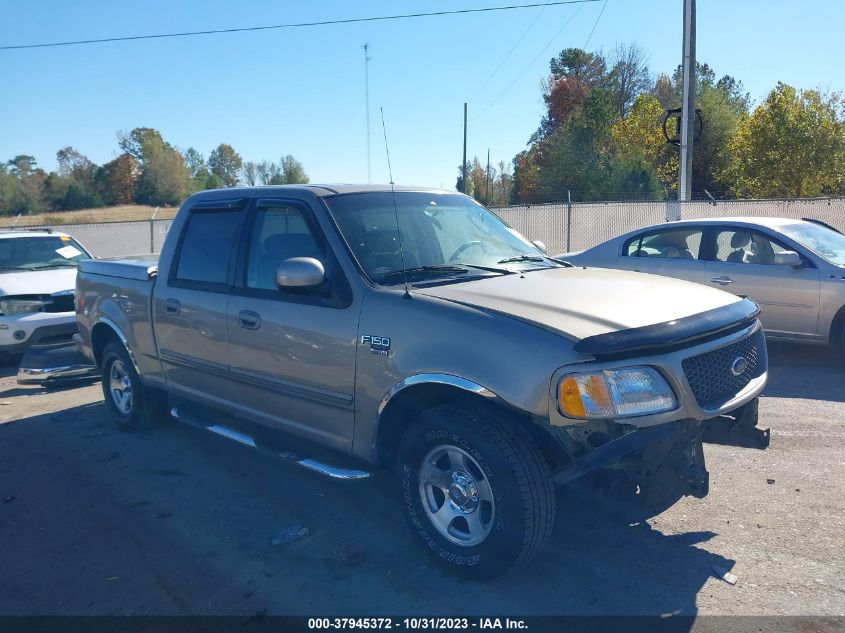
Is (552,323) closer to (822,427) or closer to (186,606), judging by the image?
(186,606)

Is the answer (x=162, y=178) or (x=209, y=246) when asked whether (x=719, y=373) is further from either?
(x=162, y=178)

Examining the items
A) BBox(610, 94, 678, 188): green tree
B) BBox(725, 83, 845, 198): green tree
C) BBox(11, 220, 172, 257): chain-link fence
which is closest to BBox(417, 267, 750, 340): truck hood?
BBox(11, 220, 172, 257): chain-link fence

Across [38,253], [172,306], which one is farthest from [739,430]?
[38,253]

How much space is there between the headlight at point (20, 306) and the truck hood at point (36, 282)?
0.09 meters

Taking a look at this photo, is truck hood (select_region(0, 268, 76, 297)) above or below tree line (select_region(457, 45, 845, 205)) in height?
below

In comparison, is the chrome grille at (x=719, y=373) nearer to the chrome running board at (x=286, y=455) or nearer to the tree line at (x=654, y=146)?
the chrome running board at (x=286, y=455)

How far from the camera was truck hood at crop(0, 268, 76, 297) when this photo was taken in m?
8.88

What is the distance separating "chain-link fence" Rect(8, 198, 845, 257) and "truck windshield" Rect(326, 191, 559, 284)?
505 inches

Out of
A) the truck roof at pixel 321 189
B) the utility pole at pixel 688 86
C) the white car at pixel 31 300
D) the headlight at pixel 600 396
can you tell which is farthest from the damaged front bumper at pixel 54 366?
the utility pole at pixel 688 86

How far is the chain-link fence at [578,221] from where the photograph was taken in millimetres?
16203

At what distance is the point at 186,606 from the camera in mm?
3395

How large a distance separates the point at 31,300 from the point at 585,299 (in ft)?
25.4

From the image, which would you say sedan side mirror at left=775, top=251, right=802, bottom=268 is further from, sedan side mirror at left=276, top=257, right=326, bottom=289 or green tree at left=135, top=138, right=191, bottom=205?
green tree at left=135, top=138, right=191, bottom=205

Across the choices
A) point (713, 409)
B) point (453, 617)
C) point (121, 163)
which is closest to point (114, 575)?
point (453, 617)
